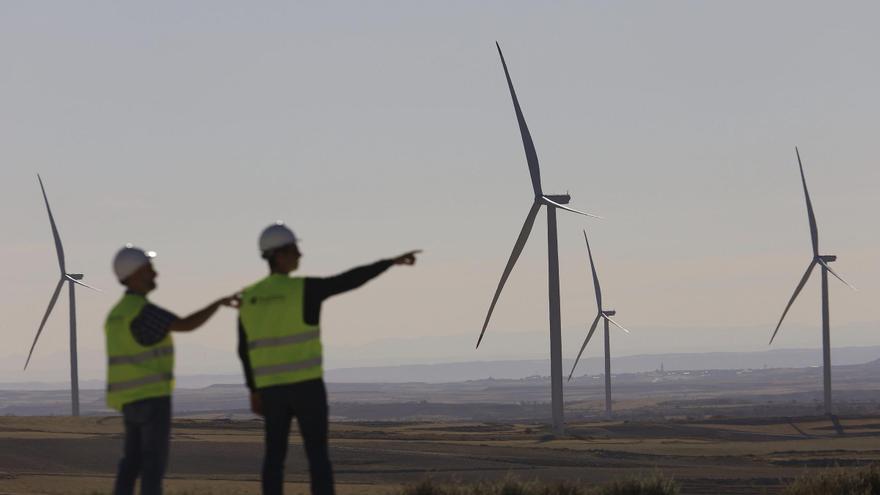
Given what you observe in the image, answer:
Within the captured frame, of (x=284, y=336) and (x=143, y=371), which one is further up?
(x=284, y=336)

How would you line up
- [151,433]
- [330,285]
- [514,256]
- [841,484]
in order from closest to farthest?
[330,285], [151,433], [841,484], [514,256]

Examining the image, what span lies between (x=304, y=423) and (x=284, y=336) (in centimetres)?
76

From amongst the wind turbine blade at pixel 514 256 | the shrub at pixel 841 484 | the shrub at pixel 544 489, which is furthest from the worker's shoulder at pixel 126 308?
the wind turbine blade at pixel 514 256

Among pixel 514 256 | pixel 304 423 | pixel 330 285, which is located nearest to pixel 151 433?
pixel 304 423

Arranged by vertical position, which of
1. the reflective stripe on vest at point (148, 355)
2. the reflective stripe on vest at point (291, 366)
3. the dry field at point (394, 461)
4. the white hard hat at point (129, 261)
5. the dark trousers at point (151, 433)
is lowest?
the dry field at point (394, 461)

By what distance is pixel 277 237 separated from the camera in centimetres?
1251

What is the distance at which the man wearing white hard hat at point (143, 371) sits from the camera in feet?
39.7

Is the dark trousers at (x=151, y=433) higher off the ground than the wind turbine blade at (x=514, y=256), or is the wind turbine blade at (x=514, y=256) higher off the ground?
the wind turbine blade at (x=514, y=256)

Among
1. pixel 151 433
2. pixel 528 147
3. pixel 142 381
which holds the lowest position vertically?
pixel 151 433

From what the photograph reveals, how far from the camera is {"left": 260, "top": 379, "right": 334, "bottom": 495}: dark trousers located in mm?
12195

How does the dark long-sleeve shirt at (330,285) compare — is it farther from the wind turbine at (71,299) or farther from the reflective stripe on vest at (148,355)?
the wind turbine at (71,299)

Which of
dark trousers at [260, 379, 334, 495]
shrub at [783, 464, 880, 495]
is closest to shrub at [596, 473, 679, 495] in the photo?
shrub at [783, 464, 880, 495]

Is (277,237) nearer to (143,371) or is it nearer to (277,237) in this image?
(277,237)

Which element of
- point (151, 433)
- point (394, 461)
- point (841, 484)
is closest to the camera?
point (151, 433)
